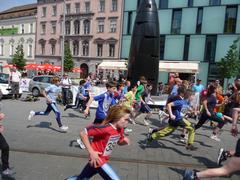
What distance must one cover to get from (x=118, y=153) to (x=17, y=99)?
11923 millimetres

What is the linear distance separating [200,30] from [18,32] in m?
39.8

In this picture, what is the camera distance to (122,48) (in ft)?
145

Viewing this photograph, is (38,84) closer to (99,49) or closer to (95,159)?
(95,159)

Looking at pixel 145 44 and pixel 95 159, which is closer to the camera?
pixel 95 159

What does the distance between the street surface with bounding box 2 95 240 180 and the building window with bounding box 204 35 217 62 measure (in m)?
28.6

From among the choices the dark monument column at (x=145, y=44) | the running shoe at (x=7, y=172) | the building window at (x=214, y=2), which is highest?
the building window at (x=214, y=2)

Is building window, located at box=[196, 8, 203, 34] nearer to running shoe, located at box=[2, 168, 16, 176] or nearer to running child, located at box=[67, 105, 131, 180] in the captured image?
running shoe, located at box=[2, 168, 16, 176]

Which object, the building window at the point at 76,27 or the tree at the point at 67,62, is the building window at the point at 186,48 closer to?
the tree at the point at 67,62

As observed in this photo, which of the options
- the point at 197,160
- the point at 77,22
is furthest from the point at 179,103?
the point at 77,22

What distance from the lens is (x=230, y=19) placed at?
3544 cm

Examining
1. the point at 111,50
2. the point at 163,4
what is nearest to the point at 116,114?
the point at 163,4

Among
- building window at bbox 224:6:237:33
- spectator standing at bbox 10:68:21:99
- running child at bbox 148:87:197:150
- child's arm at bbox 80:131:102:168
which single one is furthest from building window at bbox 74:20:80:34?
child's arm at bbox 80:131:102:168

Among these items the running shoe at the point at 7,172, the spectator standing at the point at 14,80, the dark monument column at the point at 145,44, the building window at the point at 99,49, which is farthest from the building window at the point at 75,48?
the running shoe at the point at 7,172

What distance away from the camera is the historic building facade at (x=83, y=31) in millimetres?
45812
